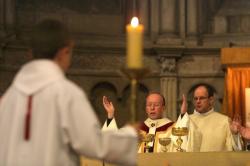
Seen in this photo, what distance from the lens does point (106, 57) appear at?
32.9ft

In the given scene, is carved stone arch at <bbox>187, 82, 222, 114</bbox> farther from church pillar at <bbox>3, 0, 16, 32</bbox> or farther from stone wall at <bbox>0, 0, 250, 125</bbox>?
church pillar at <bbox>3, 0, 16, 32</bbox>

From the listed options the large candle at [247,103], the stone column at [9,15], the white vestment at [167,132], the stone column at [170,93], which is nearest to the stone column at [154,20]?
the stone column at [170,93]

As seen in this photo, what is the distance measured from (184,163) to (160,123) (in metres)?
1.90

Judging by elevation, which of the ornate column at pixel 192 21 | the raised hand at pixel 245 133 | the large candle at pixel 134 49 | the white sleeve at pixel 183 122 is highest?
the ornate column at pixel 192 21

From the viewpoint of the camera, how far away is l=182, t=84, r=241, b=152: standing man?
727 cm

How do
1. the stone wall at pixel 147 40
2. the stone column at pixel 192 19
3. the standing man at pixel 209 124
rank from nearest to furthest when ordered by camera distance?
the standing man at pixel 209 124, the stone wall at pixel 147 40, the stone column at pixel 192 19

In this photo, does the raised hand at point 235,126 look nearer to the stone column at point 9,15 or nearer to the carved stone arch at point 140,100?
the carved stone arch at point 140,100

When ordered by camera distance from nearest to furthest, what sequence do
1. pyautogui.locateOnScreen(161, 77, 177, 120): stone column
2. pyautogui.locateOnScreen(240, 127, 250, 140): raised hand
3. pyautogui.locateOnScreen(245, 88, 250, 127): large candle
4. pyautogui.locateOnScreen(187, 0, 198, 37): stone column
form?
1. pyautogui.locateOnScreen(240, 127, 250, 140): raised hand
2. pyautogui.locateOnScreen(245, 88, 250, 127): large candle
3. pyautogui.locateOnScreen(161, 77, 177, 120): stone column
4. pyautogui.locateOnScreen(187, 0, 198, 37): stone column

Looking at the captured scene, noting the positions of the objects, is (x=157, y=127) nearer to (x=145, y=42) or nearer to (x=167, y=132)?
(x=167, y=132)

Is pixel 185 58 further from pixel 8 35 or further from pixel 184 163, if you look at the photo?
pixel 184 163

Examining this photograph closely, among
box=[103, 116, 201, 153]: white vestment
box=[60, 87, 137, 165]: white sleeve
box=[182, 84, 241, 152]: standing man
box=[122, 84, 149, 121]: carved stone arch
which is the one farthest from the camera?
box=[122, 84, 149, 121]: carved stone arch

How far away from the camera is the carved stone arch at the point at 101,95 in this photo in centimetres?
988

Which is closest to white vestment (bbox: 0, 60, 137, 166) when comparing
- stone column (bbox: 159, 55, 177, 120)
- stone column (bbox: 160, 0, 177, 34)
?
stone column (bbox: 159, 55, 177, 120)

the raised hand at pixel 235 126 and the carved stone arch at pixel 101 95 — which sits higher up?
the carved stone arch at pixel 101 95
